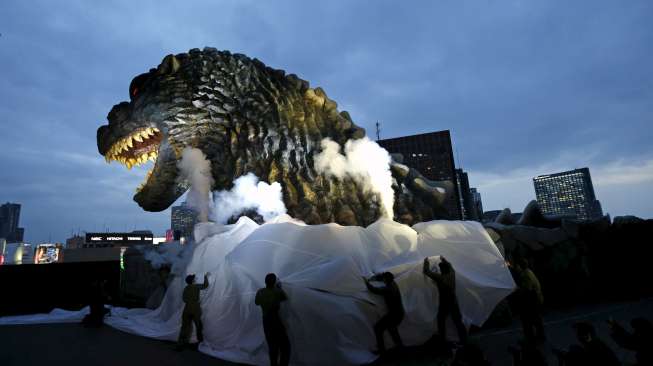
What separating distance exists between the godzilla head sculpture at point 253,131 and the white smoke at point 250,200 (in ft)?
0.51

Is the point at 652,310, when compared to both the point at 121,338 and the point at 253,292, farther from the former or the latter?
the point at 121,338

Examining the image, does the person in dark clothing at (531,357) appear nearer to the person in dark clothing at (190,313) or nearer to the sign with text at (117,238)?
the person in dark clothing at (190,313)

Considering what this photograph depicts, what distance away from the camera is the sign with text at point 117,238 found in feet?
116

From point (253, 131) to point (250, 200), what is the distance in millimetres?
1635

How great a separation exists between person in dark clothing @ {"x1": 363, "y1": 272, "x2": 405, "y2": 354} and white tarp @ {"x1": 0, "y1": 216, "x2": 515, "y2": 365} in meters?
0.11

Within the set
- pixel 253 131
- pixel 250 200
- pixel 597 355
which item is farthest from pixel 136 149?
pixel 597 355

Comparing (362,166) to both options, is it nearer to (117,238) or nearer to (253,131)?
(253,131)

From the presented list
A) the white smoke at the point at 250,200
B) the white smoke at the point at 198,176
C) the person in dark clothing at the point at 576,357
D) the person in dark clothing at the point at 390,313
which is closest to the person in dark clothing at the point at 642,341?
the person in dark clothing at the point at 576,357

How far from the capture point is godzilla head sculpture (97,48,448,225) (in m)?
7.39

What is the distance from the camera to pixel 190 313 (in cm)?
515

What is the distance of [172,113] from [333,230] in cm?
516

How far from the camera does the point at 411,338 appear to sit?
4.57 meters

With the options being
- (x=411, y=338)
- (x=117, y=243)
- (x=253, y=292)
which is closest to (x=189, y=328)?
(x=253, y=292)

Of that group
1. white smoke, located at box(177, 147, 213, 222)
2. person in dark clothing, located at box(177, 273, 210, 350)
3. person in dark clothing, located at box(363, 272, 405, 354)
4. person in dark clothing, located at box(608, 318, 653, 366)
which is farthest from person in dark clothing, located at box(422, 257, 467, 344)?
white smoke, located at box(177, 147, 213, 222)
